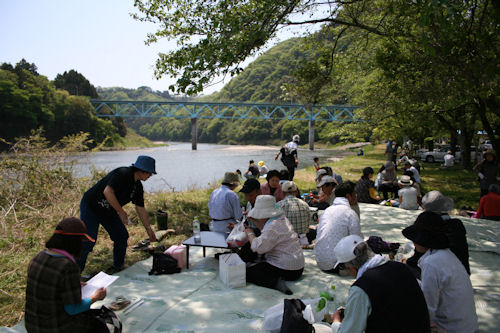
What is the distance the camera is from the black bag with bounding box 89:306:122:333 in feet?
8.29

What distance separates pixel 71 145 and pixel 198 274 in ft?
23.2

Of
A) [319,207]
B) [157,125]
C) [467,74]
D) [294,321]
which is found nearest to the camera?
[294,321]

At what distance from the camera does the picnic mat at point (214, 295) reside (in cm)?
303

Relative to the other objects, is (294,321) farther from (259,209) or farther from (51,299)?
(51,299)

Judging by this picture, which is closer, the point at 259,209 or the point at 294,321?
the point at 294,321

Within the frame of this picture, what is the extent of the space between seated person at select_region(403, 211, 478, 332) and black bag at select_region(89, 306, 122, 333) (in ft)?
7.58

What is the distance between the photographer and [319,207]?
6977 millimetres

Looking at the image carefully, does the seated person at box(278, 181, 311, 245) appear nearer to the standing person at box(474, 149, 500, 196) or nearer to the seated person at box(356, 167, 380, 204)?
the seated person at box(356, 167, 380, 204)

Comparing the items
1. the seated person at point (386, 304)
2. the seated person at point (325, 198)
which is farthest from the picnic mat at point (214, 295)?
the seated person at point (386, 304)

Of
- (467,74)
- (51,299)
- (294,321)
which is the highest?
(467,74)

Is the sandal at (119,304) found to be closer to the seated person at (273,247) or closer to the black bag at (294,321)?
the seated person at (273,247)

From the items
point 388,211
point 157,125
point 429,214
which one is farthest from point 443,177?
point 157,125

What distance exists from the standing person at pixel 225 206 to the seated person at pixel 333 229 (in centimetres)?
132

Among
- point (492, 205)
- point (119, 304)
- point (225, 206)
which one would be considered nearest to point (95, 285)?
point (119, 304)
